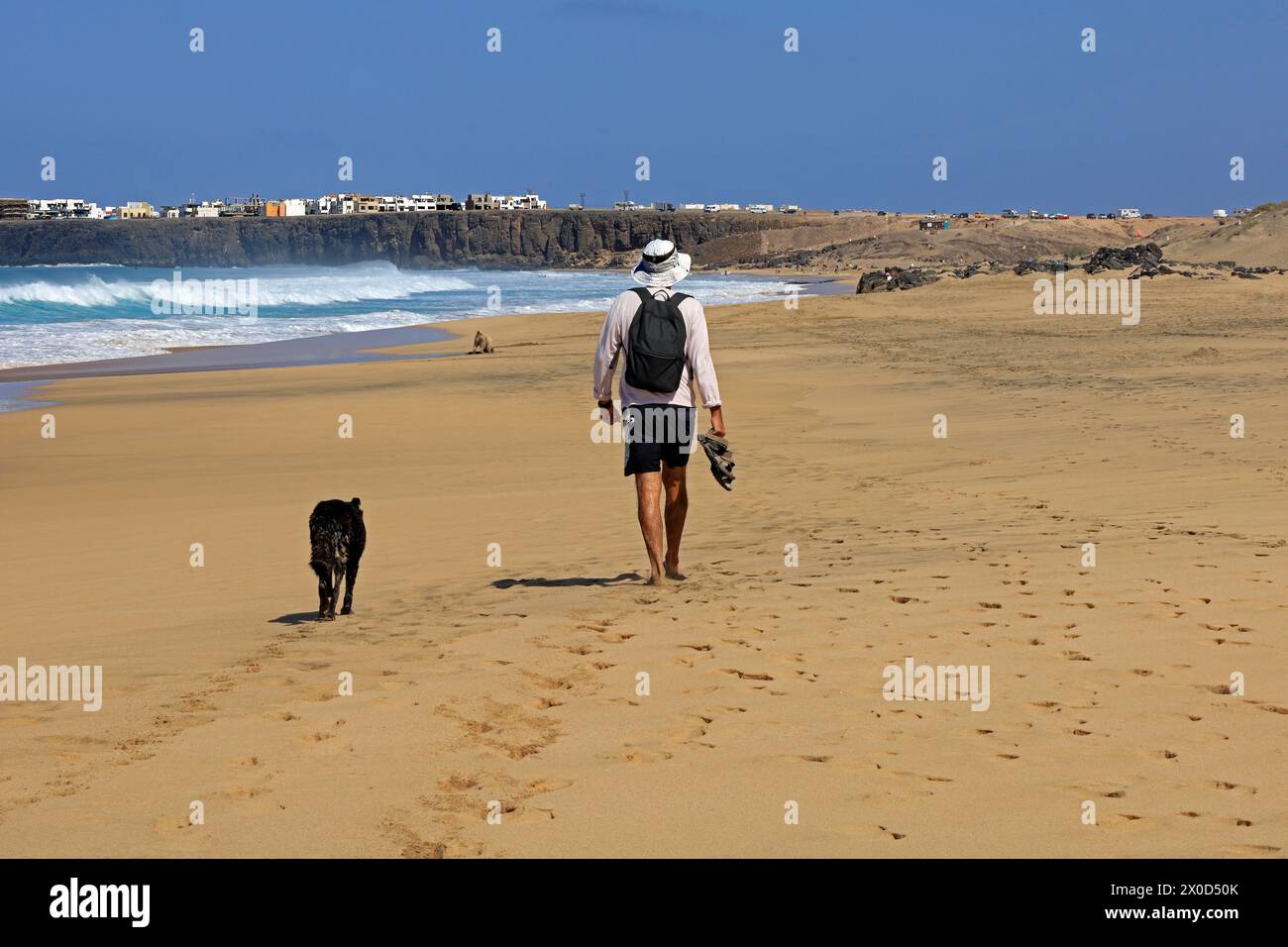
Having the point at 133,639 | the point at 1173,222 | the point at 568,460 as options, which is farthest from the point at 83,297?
the point at 1173,222

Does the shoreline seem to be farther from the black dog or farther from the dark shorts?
the dark shorts

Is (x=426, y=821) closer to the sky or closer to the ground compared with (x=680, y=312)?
closer to the ground

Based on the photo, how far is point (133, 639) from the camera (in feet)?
21.6

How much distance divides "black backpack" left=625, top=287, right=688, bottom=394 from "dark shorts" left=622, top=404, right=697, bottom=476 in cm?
14

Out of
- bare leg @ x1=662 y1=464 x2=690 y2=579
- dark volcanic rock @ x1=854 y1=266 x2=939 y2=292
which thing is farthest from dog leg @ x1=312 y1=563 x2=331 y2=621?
dark volcanic rock @ x1=854 y1=266 x2=939 y2=292

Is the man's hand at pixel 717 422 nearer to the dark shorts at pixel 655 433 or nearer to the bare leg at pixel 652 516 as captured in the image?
the dark shorts at pixel 655 433

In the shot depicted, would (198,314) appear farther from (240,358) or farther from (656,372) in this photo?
(656,372)

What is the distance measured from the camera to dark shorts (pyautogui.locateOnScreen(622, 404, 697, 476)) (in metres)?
7.17

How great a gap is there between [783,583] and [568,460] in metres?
6.15

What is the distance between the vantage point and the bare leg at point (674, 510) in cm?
740

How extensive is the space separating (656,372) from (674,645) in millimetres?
1694

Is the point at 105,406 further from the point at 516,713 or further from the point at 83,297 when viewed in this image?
the point at 83,297

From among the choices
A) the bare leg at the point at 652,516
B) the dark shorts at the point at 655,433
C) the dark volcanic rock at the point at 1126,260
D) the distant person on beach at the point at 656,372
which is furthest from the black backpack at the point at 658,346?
the dark volcanic rock at the point at 1126,260
